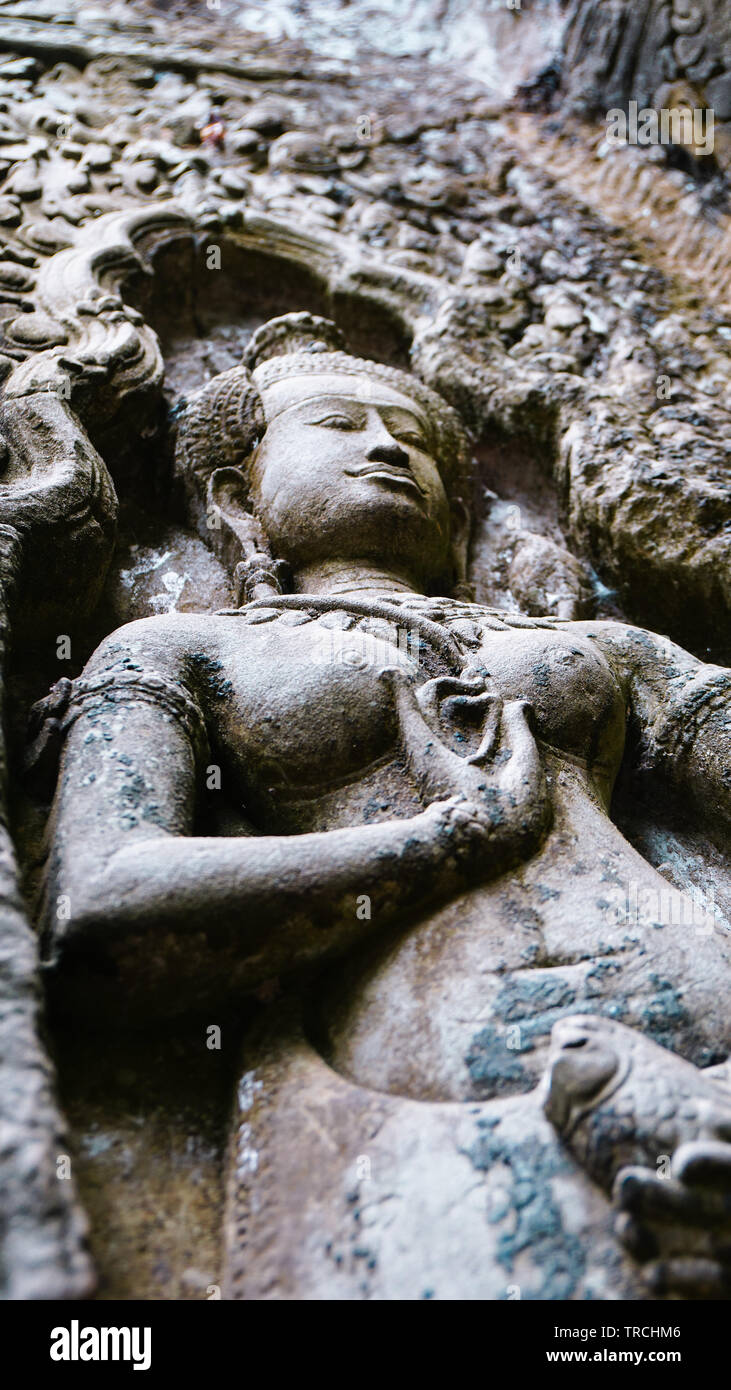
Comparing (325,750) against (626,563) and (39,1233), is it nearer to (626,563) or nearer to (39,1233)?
(39,1233)

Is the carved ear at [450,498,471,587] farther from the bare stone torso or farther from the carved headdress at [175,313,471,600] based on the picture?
the bare stone torso

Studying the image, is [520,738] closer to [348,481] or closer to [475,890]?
[475,890]

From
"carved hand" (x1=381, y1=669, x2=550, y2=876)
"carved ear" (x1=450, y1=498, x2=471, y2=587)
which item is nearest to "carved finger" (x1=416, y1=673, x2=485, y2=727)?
"carved hand" (x1=381, y1=669, x2=550, y2=876)

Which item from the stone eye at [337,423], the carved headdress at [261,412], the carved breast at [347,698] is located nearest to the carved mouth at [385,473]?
the stone eye at [337,423]

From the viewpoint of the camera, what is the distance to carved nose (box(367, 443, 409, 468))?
3.02m

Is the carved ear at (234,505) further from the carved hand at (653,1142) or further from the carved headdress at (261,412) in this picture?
the carved hand at (653,1142)

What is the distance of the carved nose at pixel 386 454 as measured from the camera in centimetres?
302

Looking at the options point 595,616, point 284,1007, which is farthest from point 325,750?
point 595,616

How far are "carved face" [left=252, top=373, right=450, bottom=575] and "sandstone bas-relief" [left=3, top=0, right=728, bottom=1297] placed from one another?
0.08 m

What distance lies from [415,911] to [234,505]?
1.79m

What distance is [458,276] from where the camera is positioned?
4648mm

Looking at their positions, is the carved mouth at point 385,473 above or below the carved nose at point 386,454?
below

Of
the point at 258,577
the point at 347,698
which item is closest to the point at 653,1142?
the point at 347,698
